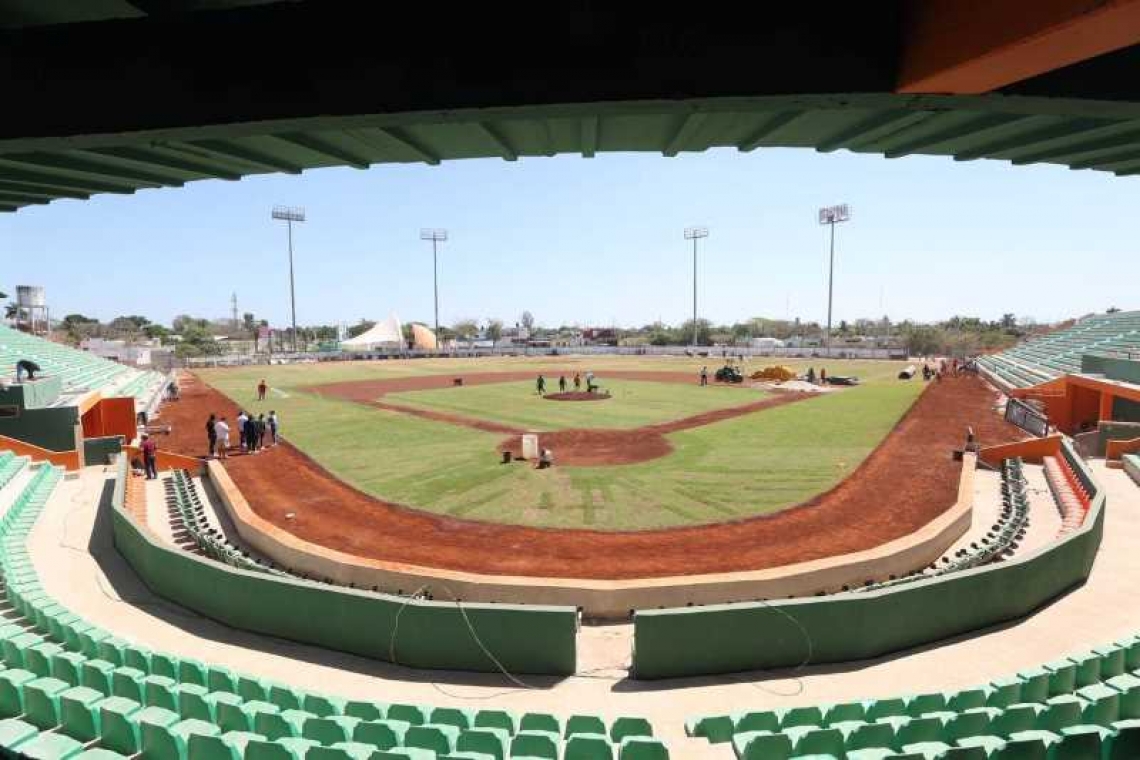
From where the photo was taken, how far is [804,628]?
9445 millimetres

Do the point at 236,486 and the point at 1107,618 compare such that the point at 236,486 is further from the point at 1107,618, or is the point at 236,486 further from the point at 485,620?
the point at 1107,618

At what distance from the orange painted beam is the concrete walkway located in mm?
6759

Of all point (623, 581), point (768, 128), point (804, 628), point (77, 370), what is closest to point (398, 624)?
point (623, 581)

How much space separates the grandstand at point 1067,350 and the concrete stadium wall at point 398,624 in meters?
36.8

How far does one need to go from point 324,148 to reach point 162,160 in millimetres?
1414

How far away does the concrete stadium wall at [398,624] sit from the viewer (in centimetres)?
941

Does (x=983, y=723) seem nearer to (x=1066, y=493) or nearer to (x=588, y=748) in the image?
(x=588, y=748)

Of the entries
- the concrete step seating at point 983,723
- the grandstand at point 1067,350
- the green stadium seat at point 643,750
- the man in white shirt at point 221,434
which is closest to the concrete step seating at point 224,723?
the green stadium seat at point 643,750

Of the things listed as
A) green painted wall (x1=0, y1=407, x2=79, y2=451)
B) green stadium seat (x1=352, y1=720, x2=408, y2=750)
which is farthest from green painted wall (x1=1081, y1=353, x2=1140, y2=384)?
green painted wall (x1=0, y1=407, x2=79, y2=451)

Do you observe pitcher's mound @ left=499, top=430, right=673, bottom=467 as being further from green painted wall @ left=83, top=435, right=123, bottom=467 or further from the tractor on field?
the tractor on field

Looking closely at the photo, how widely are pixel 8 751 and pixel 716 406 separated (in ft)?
119

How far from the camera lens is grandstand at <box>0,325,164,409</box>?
1318 inches

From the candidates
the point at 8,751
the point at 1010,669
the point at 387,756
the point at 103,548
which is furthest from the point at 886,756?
the point at 103,548

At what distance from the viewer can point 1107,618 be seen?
1067 centimetres
